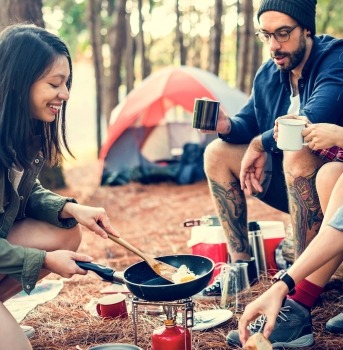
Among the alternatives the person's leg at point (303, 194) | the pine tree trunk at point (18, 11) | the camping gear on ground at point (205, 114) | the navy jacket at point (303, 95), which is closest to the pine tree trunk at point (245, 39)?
the pine tree trunk at point (18, 11)

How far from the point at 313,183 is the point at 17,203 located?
148 centimetres

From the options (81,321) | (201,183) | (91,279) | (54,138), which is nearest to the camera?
(54,138)

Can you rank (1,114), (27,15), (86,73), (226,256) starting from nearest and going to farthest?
(1,114)
(226,256)
(27,15)
(86,73)

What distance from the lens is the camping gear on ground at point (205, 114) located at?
300 cm

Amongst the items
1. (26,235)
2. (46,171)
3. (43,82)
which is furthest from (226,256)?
(46,171)

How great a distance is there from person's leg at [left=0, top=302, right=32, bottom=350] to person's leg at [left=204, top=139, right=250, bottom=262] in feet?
4.95

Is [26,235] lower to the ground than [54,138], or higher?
lower

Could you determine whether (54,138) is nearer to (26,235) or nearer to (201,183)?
(26,235)

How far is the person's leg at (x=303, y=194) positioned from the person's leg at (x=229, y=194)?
577 millimetres

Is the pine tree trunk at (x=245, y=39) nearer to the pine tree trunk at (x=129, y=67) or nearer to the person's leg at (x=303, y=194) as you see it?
the pine tree trunk at (x=129, y=67)

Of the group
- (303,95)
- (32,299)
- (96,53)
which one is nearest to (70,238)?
(32,299)

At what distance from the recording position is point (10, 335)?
216 cm

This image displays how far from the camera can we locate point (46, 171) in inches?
312

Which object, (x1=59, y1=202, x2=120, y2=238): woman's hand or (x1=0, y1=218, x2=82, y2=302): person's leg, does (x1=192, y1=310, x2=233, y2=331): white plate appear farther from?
(x1=0, y1=218, x2=82, y2=302): person's leg
